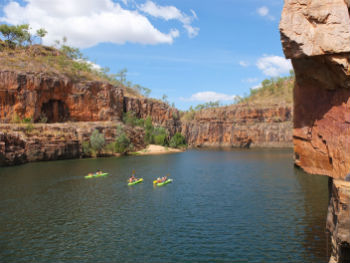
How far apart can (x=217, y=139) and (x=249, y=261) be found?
465 ft

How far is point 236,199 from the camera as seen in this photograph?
2941cm

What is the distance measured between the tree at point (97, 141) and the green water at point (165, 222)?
40.8m

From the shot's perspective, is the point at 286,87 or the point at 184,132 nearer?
the point at 184,132

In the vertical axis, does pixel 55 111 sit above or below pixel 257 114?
below

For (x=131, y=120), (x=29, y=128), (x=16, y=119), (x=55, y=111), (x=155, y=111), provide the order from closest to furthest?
1. (x=29, y=128)
2. (x=16, y=119)
3. (x=55, y=111)
4. (x=131, y=120)
5. (x=155, y=111)

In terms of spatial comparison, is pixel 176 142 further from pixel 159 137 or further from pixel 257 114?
pixel 257 114

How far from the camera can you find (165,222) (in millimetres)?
22719

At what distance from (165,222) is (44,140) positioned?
5526 cm

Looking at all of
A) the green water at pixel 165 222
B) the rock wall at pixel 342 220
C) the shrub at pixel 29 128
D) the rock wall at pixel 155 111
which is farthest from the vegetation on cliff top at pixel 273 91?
the rock wall at pixel 342 220

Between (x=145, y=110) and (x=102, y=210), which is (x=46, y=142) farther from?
(x=145, y=110)

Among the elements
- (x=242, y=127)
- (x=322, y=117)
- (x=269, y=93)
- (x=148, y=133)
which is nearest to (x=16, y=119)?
(x=148, y=133)

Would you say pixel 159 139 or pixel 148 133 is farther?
pixel 148 133

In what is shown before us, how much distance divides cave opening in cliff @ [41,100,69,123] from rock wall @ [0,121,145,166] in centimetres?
976

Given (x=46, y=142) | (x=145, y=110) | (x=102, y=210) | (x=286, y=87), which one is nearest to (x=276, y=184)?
(x=102, y=210)
